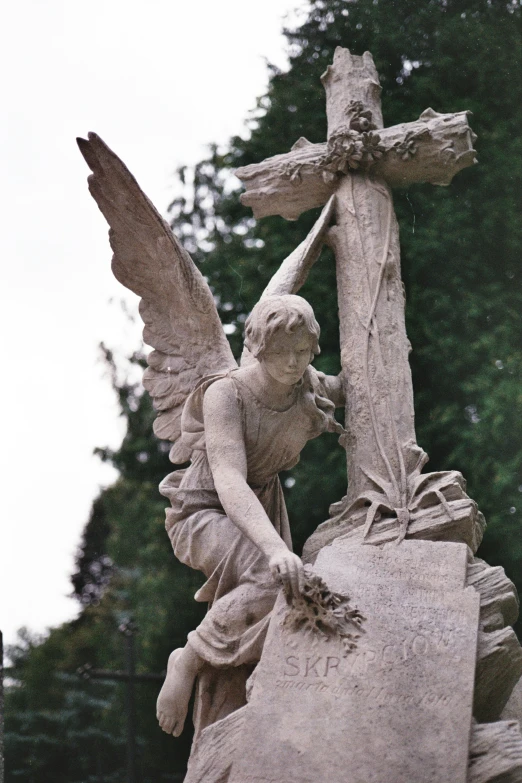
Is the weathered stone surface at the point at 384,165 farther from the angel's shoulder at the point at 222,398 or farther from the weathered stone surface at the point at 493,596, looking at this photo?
the weathered stone surface at the point at 493,596

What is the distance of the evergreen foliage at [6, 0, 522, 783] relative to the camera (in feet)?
28.1

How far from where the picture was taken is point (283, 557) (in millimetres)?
4594

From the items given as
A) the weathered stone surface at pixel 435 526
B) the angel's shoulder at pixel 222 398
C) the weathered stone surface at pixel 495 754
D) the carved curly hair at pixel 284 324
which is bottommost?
the weathered stone surface at pixel 495 754

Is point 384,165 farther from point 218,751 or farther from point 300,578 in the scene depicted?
point 218,751

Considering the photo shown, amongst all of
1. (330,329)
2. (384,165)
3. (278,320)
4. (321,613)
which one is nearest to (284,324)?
(278,320)

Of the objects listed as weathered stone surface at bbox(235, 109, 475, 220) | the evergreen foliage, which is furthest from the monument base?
the evergreen foliage

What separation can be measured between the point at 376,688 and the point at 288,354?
1.20 m

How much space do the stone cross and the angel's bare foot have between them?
76 centimetres

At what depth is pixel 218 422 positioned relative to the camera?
198 inches

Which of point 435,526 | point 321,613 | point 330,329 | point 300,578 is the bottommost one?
point 321,613

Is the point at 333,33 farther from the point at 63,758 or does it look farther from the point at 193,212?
the point at 63,758

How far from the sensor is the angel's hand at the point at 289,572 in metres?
4.56

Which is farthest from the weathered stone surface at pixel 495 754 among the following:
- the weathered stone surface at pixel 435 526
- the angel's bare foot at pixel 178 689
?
the angel's bare foot at pixel 178 689

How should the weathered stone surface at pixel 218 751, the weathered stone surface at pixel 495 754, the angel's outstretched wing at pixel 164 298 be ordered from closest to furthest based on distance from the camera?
the weathered stone surface at pixel 495 754
the weathered stone surface at pixel 218 751
the angel's outstretched wing at pixel 164 298
